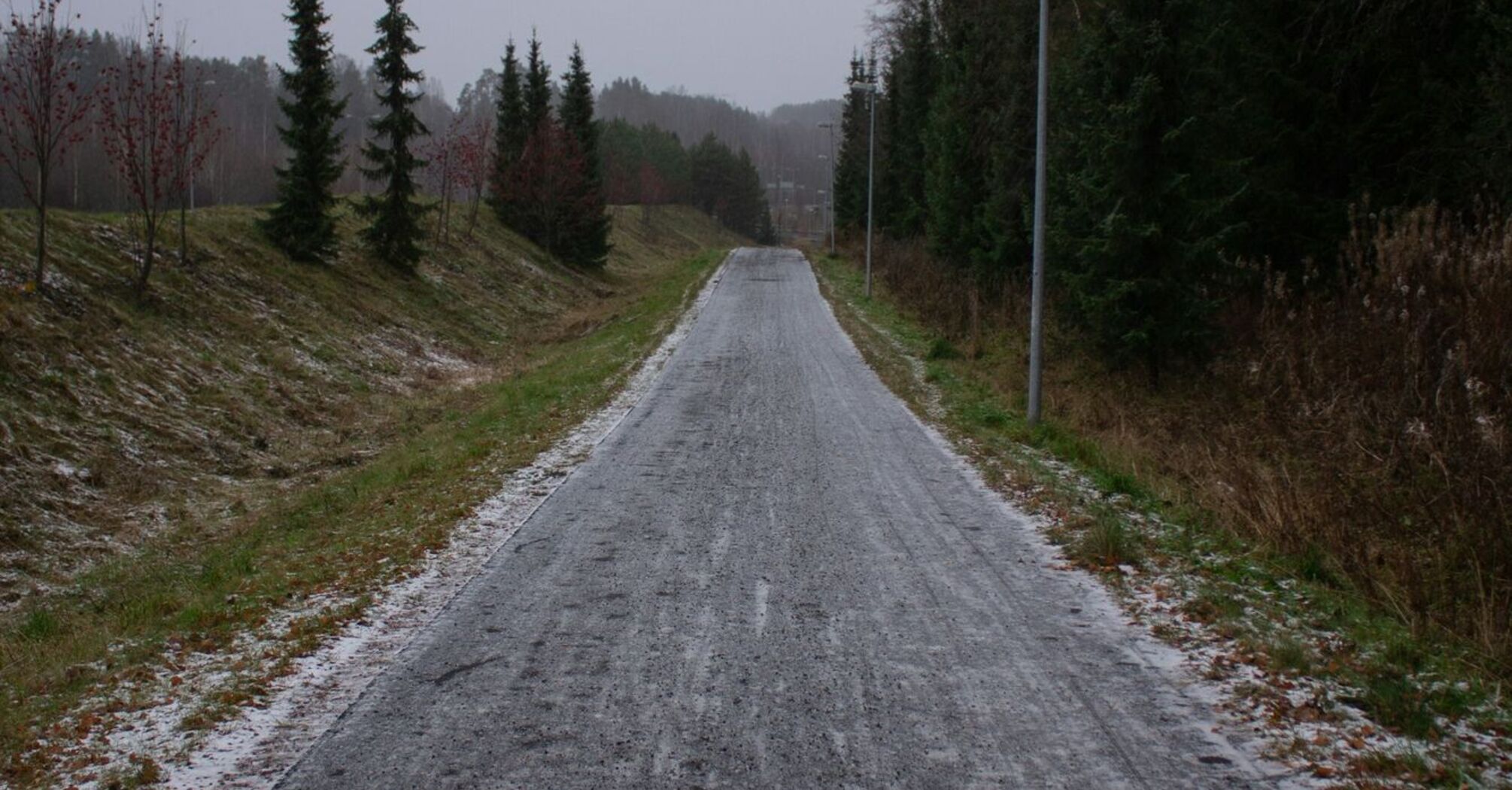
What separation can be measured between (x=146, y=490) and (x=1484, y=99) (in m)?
19.6

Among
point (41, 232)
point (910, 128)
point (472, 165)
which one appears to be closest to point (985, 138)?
point (910, 128)

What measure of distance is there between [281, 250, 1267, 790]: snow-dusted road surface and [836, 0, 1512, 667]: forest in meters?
2.06

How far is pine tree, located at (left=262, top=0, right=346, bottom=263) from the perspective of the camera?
81.2 ft

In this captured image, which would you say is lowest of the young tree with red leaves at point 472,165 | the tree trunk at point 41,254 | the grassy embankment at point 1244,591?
the grassy embankment at point 1244,591

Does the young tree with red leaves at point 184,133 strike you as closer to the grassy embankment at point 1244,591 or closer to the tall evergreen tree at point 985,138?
the grassy embankment at point 1244,591

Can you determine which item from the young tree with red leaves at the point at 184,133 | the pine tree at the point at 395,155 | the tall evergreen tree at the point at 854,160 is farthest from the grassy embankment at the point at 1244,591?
the tall evergreen tree at the point at 854,160

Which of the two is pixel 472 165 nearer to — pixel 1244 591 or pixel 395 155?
pixel 395 155

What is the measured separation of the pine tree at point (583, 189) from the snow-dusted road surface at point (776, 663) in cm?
3812

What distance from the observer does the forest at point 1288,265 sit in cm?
664

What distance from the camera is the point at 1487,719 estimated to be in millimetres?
4352

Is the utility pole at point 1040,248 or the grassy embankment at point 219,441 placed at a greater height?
the utility pole at point 1040,248

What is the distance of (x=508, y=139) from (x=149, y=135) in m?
30.0

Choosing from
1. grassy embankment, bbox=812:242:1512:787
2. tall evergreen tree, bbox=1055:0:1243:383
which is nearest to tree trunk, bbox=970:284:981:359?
tall evergreen tree, bbox=1055:0:1243:383

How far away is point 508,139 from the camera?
47000 millimetres
